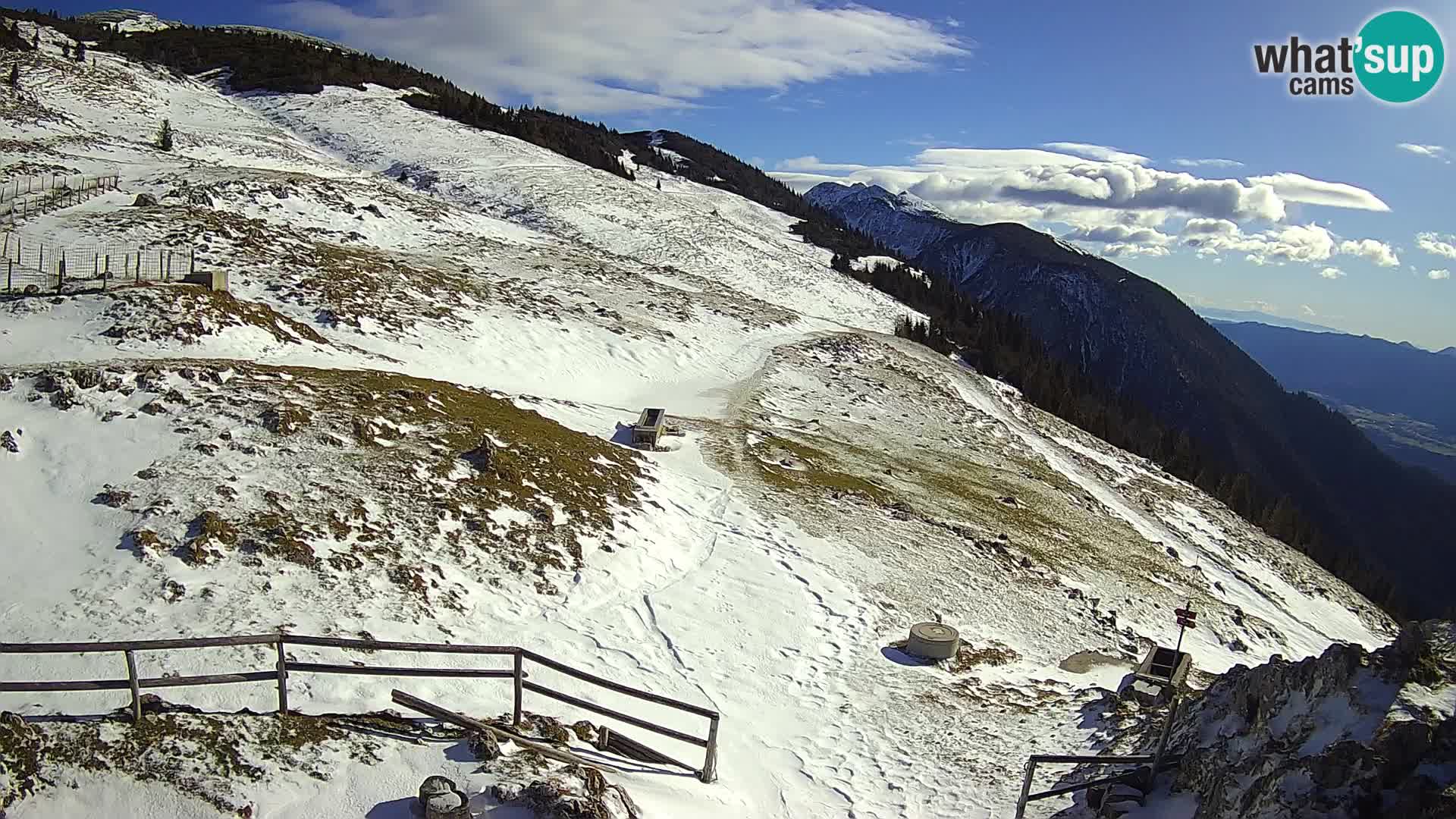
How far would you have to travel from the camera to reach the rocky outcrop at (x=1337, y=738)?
290 inches

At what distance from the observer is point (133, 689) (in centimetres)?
836

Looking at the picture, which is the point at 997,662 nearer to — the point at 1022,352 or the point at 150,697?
the point at 150,697

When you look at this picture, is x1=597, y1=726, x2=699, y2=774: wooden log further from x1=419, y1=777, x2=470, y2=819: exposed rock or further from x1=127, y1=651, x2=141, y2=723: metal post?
x1=127, y1=651, x2=141, y2=723: metal post

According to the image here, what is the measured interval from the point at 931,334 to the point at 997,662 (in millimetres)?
45769

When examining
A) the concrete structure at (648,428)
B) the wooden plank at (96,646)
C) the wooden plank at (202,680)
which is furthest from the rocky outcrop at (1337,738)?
the concrete structure at (648,428)

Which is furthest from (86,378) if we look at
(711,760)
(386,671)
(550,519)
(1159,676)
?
(1159,676)

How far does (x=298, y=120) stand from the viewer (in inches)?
2660

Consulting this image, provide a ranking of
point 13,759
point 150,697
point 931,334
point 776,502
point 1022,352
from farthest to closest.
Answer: point 1022,352 → point 931,334 → point 776,502 → point 150,697 → point 13,759

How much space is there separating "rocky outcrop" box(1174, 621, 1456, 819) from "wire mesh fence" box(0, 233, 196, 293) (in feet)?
91.3

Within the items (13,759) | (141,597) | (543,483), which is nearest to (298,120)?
(543,483)

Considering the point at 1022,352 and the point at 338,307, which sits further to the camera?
the point at 1022,352

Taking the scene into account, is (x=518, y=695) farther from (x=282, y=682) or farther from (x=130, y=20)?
(x=130, y=20)

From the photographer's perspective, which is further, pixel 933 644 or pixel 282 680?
pixel 933 644

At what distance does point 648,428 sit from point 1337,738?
19.4 meters
